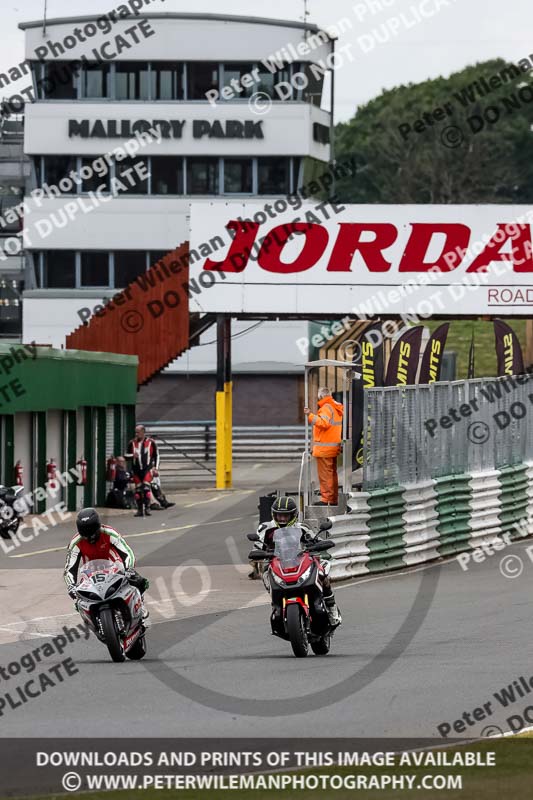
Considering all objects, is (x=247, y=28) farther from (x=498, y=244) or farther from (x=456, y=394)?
(x=456, y=394)

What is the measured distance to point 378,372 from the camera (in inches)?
1067

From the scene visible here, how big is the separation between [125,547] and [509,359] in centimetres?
1984

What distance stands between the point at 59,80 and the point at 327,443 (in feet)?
136

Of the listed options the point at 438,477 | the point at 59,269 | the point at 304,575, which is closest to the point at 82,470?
the point at 438,477

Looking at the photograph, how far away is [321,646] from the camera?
14430 millimetres

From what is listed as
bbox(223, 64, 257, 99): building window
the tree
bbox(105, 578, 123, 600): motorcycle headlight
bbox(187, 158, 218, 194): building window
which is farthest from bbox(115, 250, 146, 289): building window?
bbox(105, 578, 123, 600): motorcycle headlight

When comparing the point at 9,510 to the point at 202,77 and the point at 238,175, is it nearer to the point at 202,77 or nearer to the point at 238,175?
the point at 238,175

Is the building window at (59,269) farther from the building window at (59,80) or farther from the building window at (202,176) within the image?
the building window at (59,80)

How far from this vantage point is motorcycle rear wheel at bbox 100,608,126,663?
1362 centimetres

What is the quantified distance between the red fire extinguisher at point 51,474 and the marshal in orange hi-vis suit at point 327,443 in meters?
9.38

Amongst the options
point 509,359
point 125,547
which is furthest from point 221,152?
point 125,547

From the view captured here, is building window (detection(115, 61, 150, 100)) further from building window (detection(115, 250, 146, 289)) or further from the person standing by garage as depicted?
the person standing by garage

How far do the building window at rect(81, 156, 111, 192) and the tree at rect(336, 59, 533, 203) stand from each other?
4381 centimetres

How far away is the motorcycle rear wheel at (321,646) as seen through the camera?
47.2 ft
